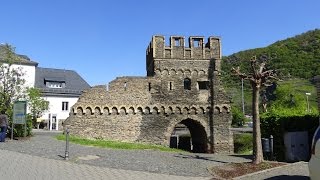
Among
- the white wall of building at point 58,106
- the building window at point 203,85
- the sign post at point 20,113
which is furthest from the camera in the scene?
the white wall of building at point 58,106

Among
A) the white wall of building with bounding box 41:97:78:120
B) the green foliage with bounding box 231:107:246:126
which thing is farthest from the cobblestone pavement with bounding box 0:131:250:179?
the green foliage with bounding box 231:107:246:126

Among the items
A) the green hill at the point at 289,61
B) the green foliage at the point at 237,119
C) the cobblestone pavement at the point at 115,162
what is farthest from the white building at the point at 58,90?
the cobblestone pavement at the point at 115,162

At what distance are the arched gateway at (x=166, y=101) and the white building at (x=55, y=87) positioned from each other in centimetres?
2858

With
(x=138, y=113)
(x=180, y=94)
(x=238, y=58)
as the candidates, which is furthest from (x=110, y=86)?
(x=238, y=58)

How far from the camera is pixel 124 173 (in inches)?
482

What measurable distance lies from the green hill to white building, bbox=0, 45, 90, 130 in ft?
96.4

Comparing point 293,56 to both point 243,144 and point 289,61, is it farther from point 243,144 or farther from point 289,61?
point 243,144

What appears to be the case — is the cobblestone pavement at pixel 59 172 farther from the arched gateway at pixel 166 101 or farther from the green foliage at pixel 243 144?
the green foliage at pixel 243 144

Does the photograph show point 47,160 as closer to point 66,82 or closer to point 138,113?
point 138,113

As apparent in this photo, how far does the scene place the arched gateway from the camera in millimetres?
26594

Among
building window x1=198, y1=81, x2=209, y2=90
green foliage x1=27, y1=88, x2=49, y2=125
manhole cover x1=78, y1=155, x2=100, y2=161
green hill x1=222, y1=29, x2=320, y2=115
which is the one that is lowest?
manhole cover x1=78, y1=155, x2=100, y2=161

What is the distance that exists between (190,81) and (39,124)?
31.2 meters

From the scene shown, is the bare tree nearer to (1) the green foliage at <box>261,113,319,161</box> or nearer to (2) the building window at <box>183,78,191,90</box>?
(1) the green foliage at <box>261,113,319,161</box>

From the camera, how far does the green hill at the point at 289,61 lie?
76912 mm
